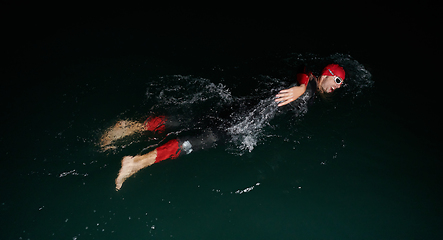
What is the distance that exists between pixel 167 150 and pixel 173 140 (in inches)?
4.8

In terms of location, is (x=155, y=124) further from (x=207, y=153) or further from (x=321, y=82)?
(x=321, y=82)

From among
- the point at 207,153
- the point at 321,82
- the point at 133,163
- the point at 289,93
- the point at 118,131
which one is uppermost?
the point at 289,93

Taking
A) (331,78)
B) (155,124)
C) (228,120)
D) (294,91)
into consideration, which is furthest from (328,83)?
(155,124)

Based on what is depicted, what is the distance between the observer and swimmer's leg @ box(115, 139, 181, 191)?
8.62 feet

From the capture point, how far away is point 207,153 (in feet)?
9.67

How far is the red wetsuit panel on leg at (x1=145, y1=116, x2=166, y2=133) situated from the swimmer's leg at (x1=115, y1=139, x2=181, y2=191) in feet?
1.57

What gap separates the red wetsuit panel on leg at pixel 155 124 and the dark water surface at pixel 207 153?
7.8 inches

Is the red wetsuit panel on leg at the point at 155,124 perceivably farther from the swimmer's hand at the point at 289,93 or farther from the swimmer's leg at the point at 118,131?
the swimmer's hand at the point at 289,93

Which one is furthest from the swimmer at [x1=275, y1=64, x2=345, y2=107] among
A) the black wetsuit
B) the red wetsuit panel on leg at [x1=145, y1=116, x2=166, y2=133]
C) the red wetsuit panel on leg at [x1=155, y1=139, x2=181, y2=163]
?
the red wetsuit panel on leg at [x1=145, y1=116, x2=166, y2=133]

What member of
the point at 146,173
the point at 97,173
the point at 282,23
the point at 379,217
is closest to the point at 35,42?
the point at 97,173

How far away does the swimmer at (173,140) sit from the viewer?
2639mm

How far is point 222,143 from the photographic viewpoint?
9.75 ft

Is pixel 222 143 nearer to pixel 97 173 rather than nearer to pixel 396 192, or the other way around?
pixel 97 173

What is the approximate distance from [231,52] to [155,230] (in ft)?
10.9
